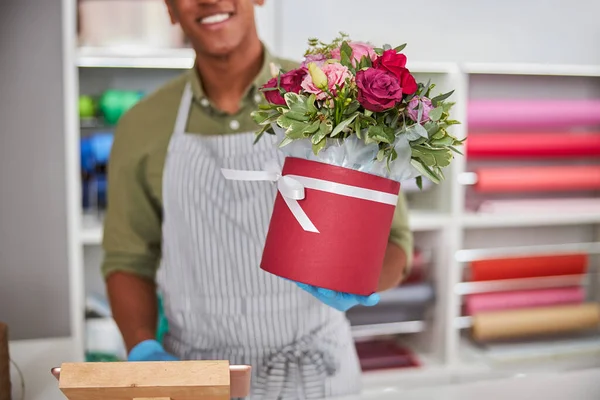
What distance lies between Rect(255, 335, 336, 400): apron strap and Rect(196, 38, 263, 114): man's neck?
609 millimetres

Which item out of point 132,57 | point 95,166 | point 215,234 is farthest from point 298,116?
point 95,166

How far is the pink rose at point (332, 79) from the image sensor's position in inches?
40.5

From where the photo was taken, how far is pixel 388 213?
1.11 metres

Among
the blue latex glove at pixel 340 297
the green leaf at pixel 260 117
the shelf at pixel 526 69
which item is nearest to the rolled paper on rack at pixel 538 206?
the shelf at pixel 526 69

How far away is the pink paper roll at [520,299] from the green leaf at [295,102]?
1.88 m

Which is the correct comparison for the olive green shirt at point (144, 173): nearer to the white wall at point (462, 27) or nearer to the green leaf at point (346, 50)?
the green leaf at point (346, 50)

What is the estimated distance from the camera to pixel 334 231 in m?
1.07

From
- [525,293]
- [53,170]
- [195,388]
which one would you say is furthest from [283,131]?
[525,293]

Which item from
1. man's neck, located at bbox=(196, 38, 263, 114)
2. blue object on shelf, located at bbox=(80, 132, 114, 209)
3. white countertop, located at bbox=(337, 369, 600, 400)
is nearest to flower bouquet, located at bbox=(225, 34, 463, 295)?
white countertop, located at bbox=(337, 369, 600, 400)

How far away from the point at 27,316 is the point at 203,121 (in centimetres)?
105

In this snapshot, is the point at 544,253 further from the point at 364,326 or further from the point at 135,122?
the point at 135,122

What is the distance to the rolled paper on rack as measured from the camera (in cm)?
265

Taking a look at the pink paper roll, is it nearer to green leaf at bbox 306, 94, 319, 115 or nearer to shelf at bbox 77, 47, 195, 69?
shelf at bbox 77, 47, 195, 69

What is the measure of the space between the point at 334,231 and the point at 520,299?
1.91 metres
